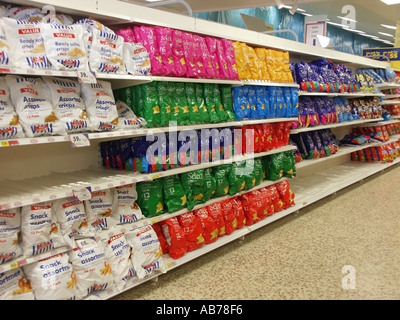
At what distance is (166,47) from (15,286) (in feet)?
5.85

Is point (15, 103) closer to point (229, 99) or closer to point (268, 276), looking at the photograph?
point (229, 99)

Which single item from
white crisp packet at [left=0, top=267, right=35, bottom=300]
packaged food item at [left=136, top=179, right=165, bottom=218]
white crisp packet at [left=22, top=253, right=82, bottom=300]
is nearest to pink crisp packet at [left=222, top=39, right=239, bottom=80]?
packaged food item at [left=136, top=179, right=165, bottom=218]

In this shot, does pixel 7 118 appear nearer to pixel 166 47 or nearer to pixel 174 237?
A: pixel 166 47

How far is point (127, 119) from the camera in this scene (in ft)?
7.75

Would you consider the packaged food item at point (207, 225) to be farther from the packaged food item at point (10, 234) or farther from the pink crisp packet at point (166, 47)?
the packaged food item at point (10, 234)

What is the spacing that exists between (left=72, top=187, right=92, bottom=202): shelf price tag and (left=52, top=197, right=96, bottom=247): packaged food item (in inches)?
2.7

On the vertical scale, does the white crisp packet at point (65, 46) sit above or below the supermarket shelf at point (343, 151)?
above

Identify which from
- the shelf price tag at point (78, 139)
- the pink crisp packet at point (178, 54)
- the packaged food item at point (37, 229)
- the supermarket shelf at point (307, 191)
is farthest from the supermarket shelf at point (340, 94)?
the packaged food item at point (37, 229)

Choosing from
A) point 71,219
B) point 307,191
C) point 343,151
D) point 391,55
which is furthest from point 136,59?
point 391,55

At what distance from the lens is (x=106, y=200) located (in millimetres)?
2352

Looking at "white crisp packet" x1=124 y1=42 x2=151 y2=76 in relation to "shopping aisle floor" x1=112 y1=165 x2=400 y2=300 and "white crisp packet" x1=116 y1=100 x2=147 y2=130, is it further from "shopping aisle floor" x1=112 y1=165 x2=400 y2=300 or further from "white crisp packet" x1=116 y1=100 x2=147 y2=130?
"shopping aisle floor" x1=112 y1=165 x2=400 y2=300

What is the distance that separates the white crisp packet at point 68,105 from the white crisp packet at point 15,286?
850 mm

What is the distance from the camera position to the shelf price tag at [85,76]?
1.97 metres

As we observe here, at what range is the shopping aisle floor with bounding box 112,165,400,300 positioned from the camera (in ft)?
8.21
